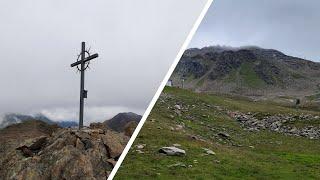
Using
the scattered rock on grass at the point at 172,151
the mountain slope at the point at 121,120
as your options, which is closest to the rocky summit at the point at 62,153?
the mountain slope at the point at 121,120

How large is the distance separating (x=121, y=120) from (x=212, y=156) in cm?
1074

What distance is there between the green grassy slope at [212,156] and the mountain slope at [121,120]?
538 centimetres

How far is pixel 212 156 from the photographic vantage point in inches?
803

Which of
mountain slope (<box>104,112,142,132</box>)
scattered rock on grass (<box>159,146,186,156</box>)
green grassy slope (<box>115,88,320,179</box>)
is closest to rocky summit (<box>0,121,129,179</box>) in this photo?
mountain slope (<box>104,112,142,132</box>)

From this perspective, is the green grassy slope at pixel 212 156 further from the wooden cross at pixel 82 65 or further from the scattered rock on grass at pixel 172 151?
the wooden cross at pixel 82 65

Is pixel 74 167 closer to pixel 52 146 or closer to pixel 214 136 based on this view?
pixel 52 146

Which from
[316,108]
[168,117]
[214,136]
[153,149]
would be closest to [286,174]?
[153,149]

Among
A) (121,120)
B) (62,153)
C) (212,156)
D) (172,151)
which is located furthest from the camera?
(212,156)

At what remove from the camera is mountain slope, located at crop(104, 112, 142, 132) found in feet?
31.8

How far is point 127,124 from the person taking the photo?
33.2 feet

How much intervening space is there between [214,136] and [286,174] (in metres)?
8.02

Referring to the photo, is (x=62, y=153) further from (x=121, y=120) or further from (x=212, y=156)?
(x=212, y=156)

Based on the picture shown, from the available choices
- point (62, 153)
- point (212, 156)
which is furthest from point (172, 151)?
point (62, 153)

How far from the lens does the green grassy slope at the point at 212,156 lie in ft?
56.6
